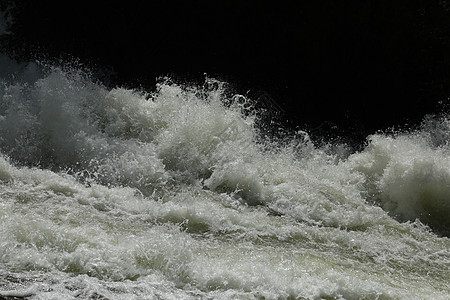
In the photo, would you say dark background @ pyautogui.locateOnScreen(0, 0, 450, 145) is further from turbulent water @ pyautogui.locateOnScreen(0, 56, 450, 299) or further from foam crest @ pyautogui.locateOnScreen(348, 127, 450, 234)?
foam crest @ pyautogui.locateOnScreen(348, 127, 450, 234)

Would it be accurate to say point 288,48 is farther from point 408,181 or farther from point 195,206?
point 195,206

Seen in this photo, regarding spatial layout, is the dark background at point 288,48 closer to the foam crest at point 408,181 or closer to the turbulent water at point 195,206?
the turbulent water at point 195,206

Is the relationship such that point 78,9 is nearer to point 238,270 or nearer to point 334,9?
point 334,9

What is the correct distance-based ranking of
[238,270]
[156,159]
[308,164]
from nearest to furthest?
[238,270]
[156,159]
[308,164]

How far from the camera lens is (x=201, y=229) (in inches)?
205

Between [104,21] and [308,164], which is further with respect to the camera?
[104,21]

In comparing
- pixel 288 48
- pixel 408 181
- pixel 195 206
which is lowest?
pixel 195 206

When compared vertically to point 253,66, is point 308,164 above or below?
below

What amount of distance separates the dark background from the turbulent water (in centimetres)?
138

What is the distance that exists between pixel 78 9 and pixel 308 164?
4.97 meters

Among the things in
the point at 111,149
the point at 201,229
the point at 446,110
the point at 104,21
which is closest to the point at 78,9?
the point at 104,21

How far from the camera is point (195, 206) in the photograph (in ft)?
18.1

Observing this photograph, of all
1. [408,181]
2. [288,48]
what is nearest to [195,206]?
[408,181]

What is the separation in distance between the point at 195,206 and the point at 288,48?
5089 mm
